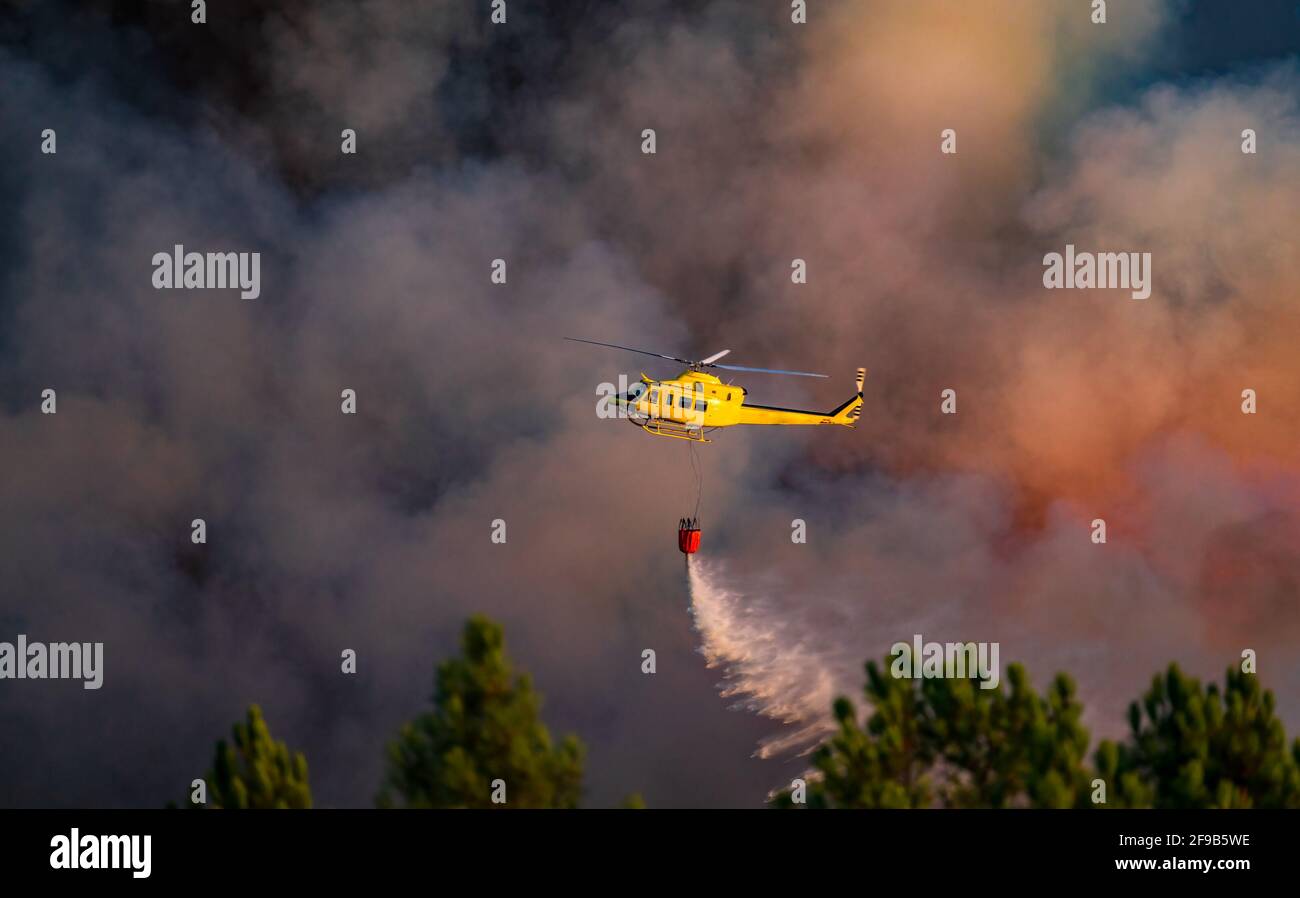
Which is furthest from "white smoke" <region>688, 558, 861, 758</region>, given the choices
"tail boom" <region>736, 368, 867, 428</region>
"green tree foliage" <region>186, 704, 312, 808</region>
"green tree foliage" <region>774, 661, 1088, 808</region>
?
"green tree foliage" <region>186, 704, 312, 808</region>

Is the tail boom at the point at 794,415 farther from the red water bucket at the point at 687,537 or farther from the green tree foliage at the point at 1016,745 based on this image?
the green tree foliage at the point at 1016,745

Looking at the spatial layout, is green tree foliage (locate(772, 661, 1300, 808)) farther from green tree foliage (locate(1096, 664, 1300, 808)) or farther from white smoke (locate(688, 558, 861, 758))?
white smoke (locate(688, 558, 861, 758))

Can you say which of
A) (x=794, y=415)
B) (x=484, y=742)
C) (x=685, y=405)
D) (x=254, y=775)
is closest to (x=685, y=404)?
(x=685, y=405)

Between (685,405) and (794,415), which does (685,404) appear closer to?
(685,405)
